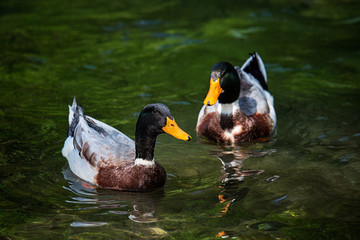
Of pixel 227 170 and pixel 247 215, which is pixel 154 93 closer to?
pixel 227 170

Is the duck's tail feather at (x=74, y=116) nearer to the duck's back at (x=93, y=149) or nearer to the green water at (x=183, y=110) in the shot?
the duck's back at (x=93, y=149)

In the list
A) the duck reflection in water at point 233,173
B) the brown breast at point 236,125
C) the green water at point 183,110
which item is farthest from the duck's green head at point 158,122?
the brown breast at point 236,125

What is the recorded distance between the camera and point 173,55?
13.0 metres

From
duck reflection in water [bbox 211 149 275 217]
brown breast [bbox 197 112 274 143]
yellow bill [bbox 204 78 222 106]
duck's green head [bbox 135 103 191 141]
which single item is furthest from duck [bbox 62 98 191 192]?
brown breast [bbox 197 112 274 143]

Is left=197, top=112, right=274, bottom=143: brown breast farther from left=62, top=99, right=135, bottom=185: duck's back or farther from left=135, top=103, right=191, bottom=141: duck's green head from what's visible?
left=135, top=103, right=191, bottom=141: duck's green head

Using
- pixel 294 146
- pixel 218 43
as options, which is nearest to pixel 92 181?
pixel 294 146

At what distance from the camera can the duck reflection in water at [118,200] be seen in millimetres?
6684

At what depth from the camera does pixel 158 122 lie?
710 centimetres

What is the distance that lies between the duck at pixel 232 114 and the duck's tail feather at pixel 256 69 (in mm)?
861

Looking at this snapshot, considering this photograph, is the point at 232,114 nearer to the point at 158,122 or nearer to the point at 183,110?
the point at 183,110

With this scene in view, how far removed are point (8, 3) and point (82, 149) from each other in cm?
1062

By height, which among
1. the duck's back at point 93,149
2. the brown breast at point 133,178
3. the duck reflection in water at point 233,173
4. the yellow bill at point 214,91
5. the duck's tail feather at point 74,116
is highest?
the yellow bill at point 214,91

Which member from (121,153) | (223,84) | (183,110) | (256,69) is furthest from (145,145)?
(256,69)

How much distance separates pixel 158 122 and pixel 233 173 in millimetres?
1430
